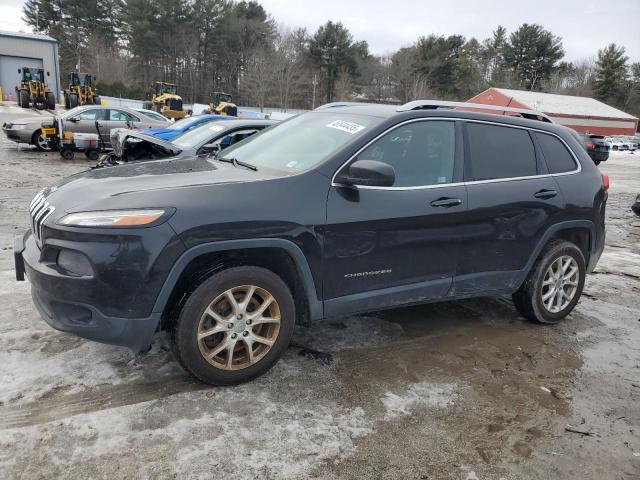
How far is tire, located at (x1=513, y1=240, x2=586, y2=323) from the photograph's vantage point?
169 inches

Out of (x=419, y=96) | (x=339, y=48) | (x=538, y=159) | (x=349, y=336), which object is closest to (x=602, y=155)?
(x=538, y=159)

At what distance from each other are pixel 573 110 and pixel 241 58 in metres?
39.5

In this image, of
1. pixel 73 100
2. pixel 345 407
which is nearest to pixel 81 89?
pixel 73 100

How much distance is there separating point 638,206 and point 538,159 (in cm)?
811

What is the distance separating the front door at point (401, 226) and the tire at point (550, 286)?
107 centimetres

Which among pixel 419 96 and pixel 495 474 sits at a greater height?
pixel 419 96

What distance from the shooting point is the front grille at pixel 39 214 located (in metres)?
2.88

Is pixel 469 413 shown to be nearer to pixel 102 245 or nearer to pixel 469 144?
pixel 469 144

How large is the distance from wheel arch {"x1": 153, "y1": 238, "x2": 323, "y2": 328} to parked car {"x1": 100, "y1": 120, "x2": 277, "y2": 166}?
4.17 metres

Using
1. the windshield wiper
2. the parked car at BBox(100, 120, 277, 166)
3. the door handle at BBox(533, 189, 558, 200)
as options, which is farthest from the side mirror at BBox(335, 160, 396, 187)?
the parked car at BBox(100, 120, 277, 166)

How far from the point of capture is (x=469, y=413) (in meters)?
3.05

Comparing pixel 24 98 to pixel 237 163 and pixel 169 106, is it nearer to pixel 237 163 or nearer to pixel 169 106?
pixel 169 106

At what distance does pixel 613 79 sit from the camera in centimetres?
7231

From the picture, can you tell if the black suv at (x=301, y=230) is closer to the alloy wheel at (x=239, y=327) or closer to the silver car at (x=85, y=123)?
the alloy wheel at (x=239, y=327)
